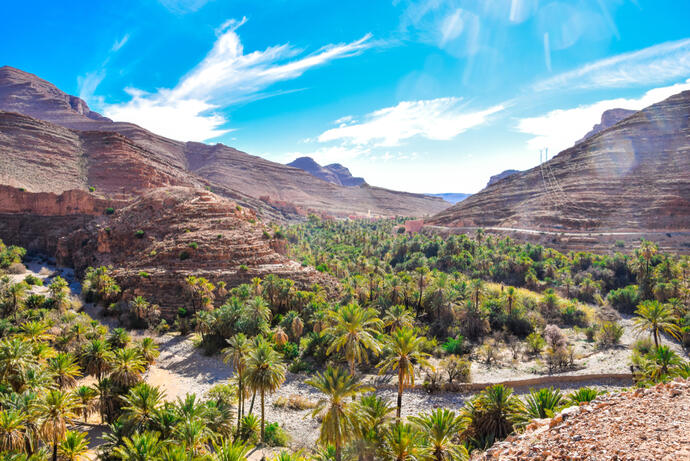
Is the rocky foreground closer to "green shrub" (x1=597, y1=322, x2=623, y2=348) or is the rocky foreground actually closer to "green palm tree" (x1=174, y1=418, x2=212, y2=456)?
"green palm tree" (x1=174, y1=418, x2=212, y2=456)

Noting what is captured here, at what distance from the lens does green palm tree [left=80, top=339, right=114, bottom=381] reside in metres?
21.9

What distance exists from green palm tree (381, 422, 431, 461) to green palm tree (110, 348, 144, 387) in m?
16.8

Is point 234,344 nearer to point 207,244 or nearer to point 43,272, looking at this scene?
point 207,244

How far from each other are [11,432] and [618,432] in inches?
868

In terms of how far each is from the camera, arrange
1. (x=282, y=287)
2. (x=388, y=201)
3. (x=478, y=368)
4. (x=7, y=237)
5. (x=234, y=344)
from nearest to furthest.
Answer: (x=234, y=344)
(x=478, y=368)
(x=282, y=287)
(x=7, y=237)
(x=388, y=201)

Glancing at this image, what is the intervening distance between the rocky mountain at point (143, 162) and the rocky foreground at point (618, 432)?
275 ft

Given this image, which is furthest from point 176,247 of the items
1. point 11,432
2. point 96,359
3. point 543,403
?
point 543,403

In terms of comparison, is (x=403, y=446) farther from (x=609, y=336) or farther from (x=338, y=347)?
(x=609, y=336)

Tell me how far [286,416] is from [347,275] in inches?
1163

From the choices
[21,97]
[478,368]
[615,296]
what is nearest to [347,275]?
[478,368]

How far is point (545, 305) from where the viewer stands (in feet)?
133

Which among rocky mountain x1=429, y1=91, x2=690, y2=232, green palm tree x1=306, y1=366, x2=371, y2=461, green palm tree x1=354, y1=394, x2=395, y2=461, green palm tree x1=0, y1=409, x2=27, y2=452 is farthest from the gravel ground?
rocky mountain x1=429, y1=91, x2=690, y2=232

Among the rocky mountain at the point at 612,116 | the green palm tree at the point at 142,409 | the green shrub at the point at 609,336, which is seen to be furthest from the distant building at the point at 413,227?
the rocky mountain at the point at 612,116

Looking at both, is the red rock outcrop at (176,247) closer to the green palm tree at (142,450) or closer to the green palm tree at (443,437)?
the green palm tree at (142,450)
